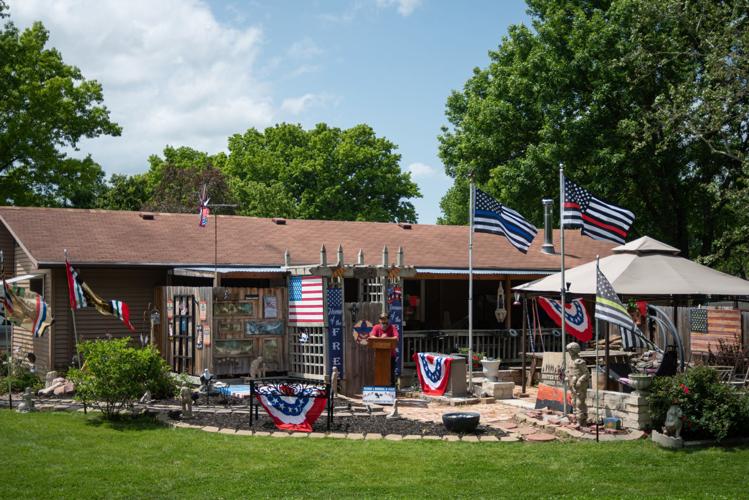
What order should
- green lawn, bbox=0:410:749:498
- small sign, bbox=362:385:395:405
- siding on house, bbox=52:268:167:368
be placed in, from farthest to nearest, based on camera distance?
siding on house, bbox=52:268:167:368
small sign, bbox=362:385:395:405
green lawn, bbox=0:410:749:498

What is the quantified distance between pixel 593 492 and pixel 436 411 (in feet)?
18.7

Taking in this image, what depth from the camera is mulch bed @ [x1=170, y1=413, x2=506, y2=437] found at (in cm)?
1259

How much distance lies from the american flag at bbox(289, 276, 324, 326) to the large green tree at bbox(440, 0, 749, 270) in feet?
42.8

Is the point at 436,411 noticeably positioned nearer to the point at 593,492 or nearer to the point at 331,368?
the point at 331,368

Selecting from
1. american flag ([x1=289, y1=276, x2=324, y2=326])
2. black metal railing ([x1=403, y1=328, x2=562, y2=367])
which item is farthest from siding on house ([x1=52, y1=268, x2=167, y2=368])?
black metal railing ([x1=403, y1=328, x2=562, y2=367])

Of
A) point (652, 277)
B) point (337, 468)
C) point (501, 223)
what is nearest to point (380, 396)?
point (501, 223)

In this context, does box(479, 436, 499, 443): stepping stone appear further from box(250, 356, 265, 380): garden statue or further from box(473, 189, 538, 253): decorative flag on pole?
box(250, 356, 265, 380): garden statue

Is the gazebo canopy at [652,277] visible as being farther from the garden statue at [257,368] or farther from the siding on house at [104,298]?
the siding on house at [104,298]

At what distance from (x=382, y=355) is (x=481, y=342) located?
5822mm

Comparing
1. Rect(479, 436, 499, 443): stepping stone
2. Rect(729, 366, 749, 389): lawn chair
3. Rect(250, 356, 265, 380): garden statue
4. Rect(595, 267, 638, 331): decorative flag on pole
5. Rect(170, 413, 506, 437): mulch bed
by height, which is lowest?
Rect(479, 436, 499, 443): stepping stone

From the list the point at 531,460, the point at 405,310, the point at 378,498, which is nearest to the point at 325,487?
the point at 378,498

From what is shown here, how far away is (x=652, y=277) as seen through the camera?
14.9 metres

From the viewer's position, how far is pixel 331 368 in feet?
55.4

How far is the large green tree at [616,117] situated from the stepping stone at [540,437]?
1480 cm
